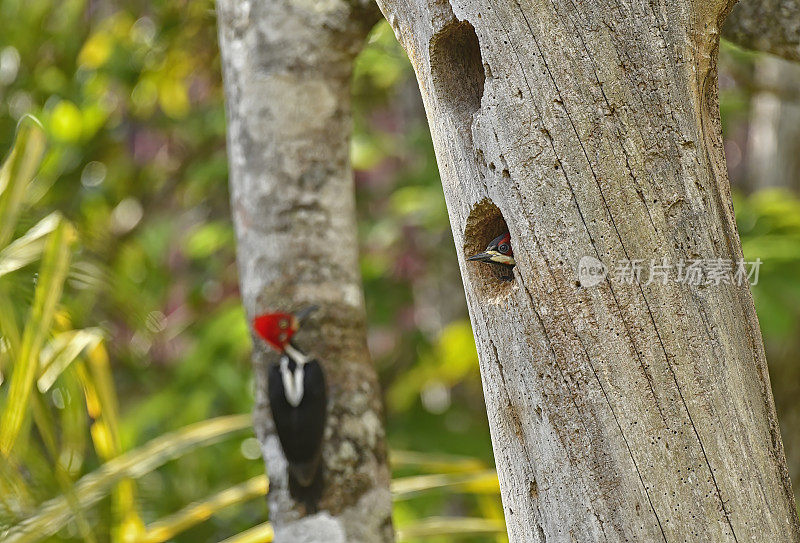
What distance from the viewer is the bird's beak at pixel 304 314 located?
2.39 m

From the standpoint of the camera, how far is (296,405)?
2289mm

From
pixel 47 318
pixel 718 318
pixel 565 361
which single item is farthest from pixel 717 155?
pixel 47 318

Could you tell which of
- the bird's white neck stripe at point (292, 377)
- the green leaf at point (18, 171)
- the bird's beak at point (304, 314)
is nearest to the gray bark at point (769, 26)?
the bird's beak at point (304, 314)

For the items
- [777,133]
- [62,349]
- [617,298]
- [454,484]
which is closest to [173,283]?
[62,349]

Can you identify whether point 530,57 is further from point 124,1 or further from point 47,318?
point 124,1

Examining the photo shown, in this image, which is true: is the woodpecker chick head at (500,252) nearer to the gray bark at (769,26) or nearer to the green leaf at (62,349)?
the gray bark at (769,26)

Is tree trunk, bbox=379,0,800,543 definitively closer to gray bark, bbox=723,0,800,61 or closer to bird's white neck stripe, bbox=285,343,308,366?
gray bark, bbox=723,0,800,61

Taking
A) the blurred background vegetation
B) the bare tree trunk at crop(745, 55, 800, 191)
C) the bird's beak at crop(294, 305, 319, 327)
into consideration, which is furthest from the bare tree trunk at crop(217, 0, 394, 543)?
the bare tree trunk at crop(745, 55, 800, 191)

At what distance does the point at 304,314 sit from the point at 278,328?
0.30 ft

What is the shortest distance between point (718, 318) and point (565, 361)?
279 millimetres

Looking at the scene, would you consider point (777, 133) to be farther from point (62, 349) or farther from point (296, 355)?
point (62, 349)

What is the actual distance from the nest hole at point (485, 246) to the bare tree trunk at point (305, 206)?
91 centimetres

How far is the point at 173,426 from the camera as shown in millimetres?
4309

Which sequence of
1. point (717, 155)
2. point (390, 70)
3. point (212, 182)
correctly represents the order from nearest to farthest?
point (717, 155)
point (390, 70)
point (212, 182)
